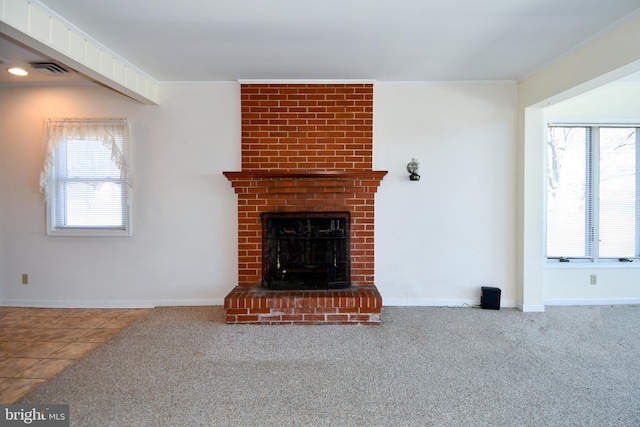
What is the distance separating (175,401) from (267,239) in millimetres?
1733

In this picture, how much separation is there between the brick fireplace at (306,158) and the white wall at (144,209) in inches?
7.3

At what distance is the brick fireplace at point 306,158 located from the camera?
11.2 ft

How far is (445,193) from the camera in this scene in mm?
3490

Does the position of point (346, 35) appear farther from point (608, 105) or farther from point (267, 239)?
point (608, 105)

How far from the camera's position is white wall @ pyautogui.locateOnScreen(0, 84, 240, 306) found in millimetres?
3475

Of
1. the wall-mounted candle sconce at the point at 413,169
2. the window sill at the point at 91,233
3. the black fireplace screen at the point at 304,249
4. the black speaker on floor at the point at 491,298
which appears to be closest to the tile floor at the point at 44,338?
the window sill at the point at 91,233

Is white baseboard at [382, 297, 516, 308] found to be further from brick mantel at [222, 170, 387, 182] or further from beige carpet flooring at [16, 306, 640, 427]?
brick mantel at [222, 170, 387, 182]

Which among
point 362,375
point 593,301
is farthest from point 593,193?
point 362,375

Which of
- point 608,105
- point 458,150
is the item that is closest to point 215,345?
point 458,150

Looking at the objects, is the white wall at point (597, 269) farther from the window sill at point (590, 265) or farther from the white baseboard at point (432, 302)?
the white baseboard at point (432, 302)

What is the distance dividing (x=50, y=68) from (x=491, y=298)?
5.15 m

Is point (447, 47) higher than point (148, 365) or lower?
higher

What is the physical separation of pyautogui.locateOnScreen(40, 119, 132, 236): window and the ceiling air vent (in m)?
0.49

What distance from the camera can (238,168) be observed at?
347 cm
